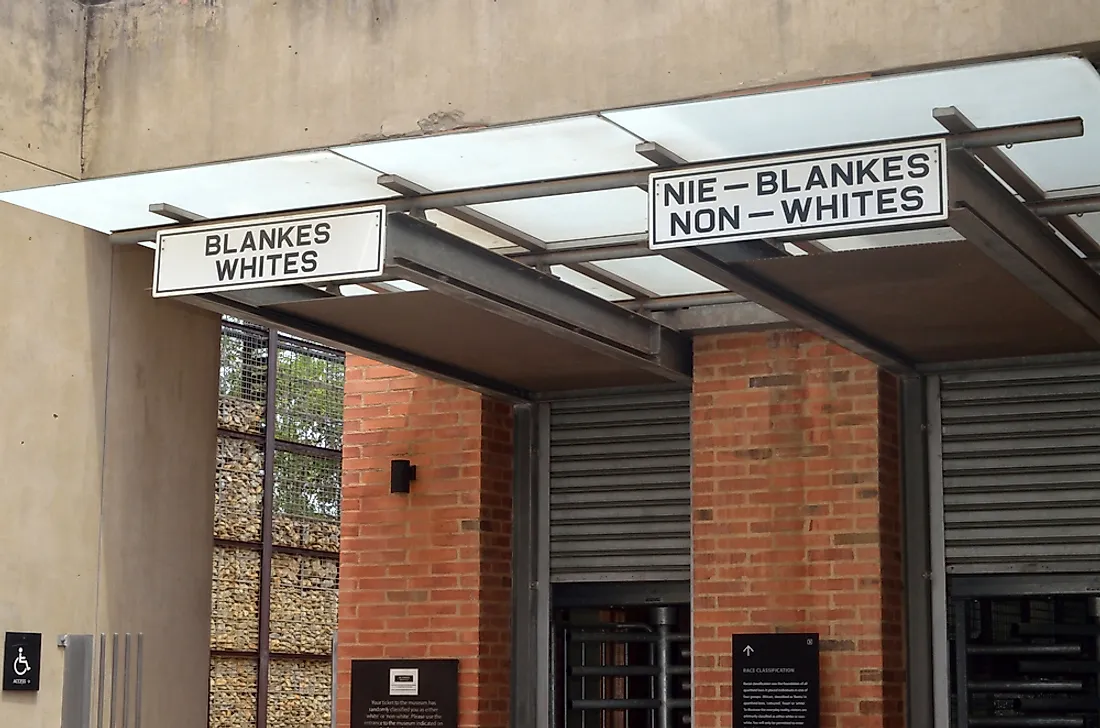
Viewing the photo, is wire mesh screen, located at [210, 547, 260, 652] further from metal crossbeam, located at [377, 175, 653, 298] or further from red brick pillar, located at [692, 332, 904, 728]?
metal crossbeam, located at [377, 175, 653, 298]

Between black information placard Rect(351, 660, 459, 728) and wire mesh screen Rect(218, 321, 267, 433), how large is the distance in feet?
A: 12.6

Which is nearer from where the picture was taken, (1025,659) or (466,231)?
(466,231)

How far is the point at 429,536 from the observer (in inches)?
401

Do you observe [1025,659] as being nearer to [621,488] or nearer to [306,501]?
[621,488]

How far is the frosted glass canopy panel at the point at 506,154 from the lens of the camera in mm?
6207

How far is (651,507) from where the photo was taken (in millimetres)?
10047

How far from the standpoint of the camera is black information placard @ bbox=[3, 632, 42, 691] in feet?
23.9

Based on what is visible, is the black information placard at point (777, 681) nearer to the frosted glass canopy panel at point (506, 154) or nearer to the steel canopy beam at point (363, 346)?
the steel canopy beam at point (363, 346)

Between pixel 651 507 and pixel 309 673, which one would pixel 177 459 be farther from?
pixel 309 673

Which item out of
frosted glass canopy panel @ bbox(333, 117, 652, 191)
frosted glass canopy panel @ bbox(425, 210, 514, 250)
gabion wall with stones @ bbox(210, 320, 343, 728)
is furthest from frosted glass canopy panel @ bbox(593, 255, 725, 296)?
gabion wall with stones @ bbox(210, 320, 343, 728)

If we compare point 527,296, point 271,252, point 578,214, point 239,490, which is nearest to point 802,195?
point 578,214

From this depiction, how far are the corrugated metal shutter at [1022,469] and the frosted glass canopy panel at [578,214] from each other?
276 centimetres

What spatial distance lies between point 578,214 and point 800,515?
268 cm

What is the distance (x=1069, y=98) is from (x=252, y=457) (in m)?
9.25
